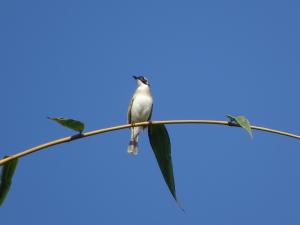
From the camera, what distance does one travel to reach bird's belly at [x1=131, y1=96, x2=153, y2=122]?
7.78 meters

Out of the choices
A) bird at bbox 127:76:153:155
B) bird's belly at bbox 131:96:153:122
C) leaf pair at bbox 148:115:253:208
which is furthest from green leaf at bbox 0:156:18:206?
bird's belly at bbox 131:96:153:122

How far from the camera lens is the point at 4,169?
1916 mm

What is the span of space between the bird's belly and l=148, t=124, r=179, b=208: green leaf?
5173 mm

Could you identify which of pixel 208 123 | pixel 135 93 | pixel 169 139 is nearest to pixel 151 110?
pixel 135 93

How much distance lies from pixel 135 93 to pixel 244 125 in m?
6.06

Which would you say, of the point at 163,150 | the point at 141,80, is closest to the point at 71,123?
the point at 163,150

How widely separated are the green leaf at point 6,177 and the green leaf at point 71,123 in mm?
269

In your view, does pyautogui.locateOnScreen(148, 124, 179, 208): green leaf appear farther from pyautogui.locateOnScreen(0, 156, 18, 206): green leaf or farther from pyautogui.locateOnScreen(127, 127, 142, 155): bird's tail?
pyautogui.locateOnScreen(127, 127, 142, 155): bird's tail

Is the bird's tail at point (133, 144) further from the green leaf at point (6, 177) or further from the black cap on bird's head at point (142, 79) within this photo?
the green leaf at point (6, 177)

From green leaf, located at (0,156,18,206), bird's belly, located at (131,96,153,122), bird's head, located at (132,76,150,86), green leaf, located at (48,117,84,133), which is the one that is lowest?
green leaf, located at (0,156,18,206)

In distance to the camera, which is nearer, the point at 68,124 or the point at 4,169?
the point at 4,169

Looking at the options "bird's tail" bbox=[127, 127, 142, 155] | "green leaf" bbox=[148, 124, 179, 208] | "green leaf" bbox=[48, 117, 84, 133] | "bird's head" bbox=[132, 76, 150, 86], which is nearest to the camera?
"green leaf" bbox=[48, 117, 84, 133]

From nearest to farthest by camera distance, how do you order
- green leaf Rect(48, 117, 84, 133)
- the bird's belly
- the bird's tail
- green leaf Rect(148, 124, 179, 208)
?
green leaf Rect(48, 117, 84, 133) < green leaf Rect(148, 124, 179, 208) < the bird's tail < the bird's belly

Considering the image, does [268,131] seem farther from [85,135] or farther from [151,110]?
[151,110]
